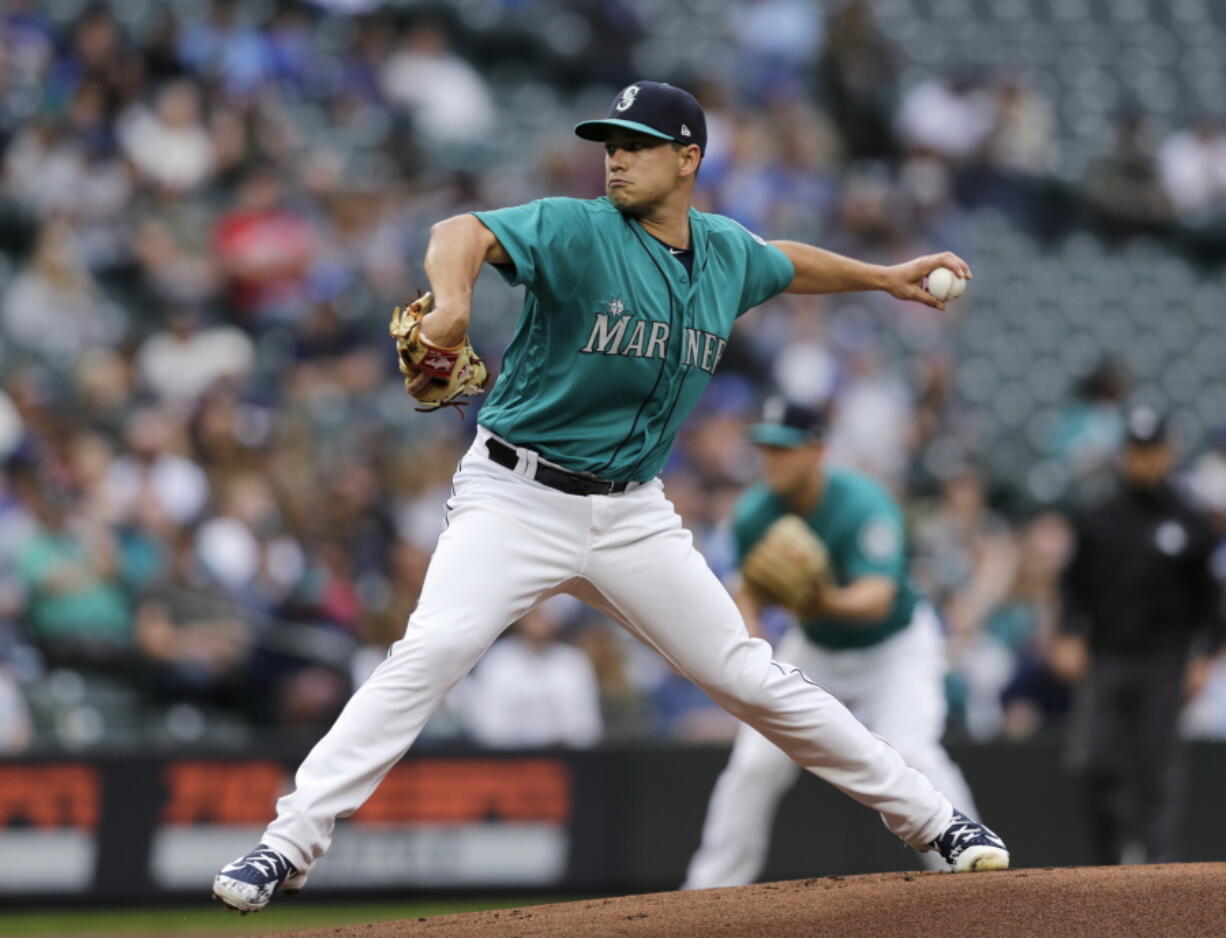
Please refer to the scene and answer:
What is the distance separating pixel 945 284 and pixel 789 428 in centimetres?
180

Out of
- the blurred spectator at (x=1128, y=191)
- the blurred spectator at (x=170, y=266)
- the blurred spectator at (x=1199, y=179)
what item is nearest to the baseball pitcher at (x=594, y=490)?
the blurred spectator at (x=170, y=266)

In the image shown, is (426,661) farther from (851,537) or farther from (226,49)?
(226,49)

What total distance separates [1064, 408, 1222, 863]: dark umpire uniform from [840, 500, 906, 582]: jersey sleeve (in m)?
1.71

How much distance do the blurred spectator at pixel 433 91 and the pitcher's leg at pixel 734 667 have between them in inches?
373

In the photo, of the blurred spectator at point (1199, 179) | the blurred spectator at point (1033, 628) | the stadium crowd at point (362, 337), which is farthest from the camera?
the blurred spectator at point (1199, 179)

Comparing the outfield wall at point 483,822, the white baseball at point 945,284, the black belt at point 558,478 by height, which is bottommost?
the outfield wall at point 483,822

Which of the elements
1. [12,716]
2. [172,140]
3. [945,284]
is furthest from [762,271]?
[172,140]

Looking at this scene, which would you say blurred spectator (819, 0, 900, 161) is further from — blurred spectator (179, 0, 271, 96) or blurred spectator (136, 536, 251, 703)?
blurred spectator (136, 536, 251, 703)

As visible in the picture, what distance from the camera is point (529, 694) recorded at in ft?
32.7

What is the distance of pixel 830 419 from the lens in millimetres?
12359

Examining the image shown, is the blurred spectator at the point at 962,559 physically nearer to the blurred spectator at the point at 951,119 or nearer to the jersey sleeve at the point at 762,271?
the blurred spectator at the point at 951,119

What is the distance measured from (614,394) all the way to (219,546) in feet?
18.0

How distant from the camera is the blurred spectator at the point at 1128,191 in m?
15.8

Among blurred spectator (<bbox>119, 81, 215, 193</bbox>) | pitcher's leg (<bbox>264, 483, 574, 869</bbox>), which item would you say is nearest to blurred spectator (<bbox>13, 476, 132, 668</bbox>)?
blurred spectator (<bbox>119, 81, 215, 193</bbox>)
